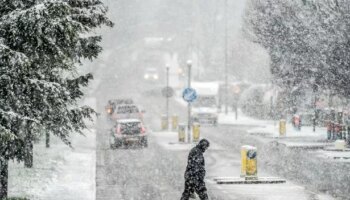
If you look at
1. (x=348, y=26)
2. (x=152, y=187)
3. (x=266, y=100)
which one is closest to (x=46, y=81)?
(x=152, y=187)

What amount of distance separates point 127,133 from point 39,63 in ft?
64.2

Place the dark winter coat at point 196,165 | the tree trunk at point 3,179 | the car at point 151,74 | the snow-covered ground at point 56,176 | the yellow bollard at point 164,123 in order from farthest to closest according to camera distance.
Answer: the car at point 151,74, the yellow bollard at point 164,123, the snow-covered ground at point 56,176, the dark winter coat at point 196,165, the tree trunk at point 3,179

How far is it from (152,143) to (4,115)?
2362cm

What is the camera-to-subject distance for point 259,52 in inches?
2950

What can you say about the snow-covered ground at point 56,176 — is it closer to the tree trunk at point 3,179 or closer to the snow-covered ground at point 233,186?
the tree trunk at point 3,179

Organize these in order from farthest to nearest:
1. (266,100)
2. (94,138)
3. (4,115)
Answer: (266,100), (94,138), (4,115)

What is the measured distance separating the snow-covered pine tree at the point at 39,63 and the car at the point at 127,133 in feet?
59.4

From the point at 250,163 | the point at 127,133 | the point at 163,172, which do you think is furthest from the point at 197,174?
the point at 127,133

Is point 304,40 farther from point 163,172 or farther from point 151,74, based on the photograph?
point 151,74

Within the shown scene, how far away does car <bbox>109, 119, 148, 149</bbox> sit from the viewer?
33.9 metres

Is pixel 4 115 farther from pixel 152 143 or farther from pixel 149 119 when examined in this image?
pixel 149 119

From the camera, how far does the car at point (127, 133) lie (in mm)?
33875

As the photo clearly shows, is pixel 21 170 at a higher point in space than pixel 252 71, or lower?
lower

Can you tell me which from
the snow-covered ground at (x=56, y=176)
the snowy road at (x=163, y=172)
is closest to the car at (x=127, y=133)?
the snowy road at (x=163, y=172)
